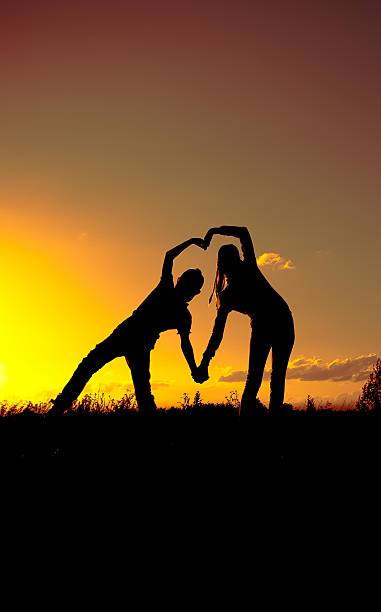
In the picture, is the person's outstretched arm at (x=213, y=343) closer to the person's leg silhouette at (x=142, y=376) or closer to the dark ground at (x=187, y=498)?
the person's leg silhouette at (x=142, y=376)

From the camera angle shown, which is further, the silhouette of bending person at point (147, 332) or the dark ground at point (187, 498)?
the silhouette of bending person at point (147, 332)

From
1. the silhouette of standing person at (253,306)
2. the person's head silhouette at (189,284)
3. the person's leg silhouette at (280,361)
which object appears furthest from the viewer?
the person's head silhouette at (189,284)

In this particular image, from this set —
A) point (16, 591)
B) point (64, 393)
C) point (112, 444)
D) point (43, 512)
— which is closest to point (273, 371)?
point (112, 444)

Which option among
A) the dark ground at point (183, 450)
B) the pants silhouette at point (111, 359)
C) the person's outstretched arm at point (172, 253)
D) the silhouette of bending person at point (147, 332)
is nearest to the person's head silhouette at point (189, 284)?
the silhouette of bending person at point (147, 332)

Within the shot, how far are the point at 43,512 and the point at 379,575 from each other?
2708 millimetres

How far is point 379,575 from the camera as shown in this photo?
4137 millimetres

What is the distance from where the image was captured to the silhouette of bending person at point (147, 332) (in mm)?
8164

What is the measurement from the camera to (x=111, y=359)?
846 cm

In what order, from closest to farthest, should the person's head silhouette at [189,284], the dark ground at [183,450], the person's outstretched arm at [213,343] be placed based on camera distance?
1. the dark ground at [183,450]
2. the person's outstretched arm at [213,343]
3. the person's head silhouette at [189,284]

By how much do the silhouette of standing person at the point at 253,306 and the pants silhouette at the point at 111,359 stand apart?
1.35 m

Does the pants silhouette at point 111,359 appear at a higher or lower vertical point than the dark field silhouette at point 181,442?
higher

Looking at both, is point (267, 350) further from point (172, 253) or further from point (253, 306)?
point (172, 253)

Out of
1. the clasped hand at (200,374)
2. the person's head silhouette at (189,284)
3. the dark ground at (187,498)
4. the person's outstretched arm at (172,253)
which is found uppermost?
the person's outstretched arm at (172,253)

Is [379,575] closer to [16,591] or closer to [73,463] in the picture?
[16,591]
